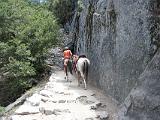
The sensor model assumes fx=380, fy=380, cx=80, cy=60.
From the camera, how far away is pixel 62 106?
46.1ft

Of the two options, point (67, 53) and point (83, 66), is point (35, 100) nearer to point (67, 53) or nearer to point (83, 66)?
point (83, 66)

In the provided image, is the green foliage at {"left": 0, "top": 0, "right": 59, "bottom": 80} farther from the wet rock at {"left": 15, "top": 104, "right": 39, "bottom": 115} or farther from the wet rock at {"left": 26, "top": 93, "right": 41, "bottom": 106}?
the wet rock at {"left": 15, "top": 104, "right": 39, "bottom": 115}

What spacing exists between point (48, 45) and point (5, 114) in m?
10.1

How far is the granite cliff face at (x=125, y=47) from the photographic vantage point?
30.0 ft

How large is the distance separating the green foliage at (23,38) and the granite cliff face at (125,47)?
3.72 meters

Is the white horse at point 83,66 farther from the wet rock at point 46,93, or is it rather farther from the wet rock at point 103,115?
the wet rock at point 103,115

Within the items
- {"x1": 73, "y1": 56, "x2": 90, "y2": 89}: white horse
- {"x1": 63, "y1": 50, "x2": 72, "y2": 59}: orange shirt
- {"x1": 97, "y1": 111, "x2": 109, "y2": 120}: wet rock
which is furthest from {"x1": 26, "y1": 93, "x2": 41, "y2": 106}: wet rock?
{"x1": 63, "y1": 50, "x2": 72, "y2": 59}: orange shirt

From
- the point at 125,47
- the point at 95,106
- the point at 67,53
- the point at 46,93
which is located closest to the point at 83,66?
the point at 46,93

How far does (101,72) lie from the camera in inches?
659

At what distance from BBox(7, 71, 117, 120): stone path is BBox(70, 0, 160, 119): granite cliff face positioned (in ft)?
2.99

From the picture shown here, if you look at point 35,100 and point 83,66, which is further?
point 83,66

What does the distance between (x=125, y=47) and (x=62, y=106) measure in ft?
10.9

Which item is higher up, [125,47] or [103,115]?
[125,47]

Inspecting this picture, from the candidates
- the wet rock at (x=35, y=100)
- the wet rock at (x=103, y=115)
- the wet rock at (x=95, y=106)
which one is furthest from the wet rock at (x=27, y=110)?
the wet rock at (x=103, y=115)
